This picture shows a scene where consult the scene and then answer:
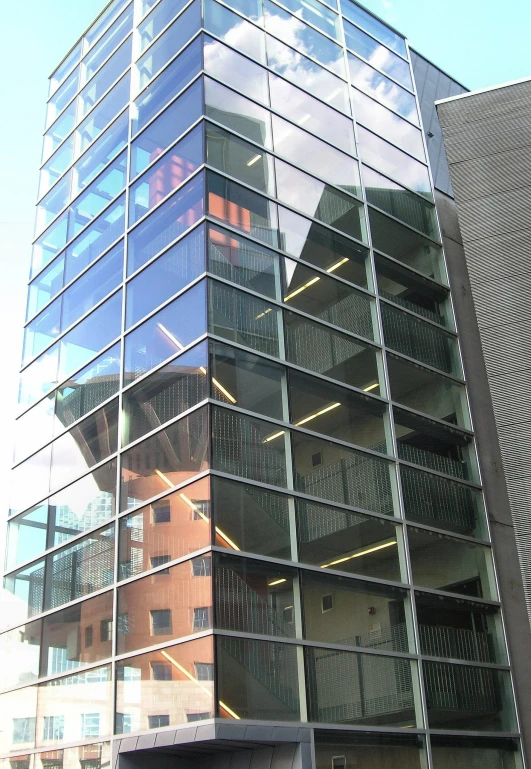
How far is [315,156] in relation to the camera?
20.8 m

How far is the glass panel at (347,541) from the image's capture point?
1542 cm

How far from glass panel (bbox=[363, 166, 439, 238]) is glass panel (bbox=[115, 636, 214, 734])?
12565 mm

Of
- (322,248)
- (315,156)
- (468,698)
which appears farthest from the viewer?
(315,156)

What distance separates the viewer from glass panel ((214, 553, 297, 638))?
13672mm

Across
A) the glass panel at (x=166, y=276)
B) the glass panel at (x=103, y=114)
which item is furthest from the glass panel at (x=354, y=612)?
the glass panel at (x=103, y=114)

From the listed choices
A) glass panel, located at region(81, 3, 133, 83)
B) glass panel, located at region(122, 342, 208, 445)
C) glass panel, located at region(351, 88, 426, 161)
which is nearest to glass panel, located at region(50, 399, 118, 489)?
glass panel, located at region(122, 342, 208, 445)

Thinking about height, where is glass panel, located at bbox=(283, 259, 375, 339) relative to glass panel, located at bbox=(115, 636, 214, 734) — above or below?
above

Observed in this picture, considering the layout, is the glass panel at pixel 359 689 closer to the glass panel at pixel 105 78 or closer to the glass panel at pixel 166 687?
the glass panel at pixel 166 687

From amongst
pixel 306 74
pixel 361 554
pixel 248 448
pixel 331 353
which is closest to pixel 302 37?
pixel 306 74

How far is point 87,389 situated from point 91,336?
135cm

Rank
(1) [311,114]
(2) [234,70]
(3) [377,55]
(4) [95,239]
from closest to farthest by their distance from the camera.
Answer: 1. (2) [234,70]
2. (4) [95,239]
3. (1) [311,114]
4. (3) [377,55]

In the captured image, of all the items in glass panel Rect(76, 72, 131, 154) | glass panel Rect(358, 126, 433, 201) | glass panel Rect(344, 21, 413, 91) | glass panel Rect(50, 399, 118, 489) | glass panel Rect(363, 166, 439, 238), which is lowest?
glass panel Rect(50, 399, 118, 489)

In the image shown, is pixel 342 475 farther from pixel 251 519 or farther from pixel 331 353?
pixel 331 353

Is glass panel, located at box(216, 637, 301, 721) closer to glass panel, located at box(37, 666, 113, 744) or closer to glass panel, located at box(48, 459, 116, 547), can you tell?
glass panel, located at box(37, 666, 113, 744)
